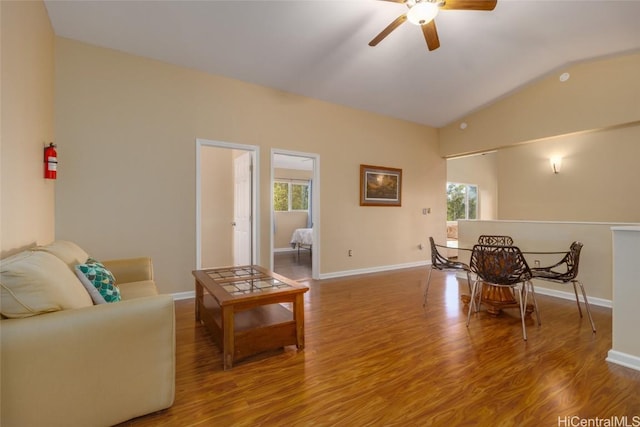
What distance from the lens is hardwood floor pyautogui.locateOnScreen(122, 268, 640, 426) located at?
163cm

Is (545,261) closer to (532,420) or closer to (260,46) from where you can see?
(532,420)

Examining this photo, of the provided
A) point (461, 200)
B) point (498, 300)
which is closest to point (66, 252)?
point (498, 300)

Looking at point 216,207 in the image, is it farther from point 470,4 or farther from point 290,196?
point 470,4

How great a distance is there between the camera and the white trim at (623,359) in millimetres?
2075

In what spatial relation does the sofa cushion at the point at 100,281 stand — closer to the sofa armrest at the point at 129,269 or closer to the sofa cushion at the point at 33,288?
the sofa cushion at the point at 33,288

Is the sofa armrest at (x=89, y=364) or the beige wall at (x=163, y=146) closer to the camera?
the sofa armrest at (x=89, y=364)

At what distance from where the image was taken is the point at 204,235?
5297 millimetres

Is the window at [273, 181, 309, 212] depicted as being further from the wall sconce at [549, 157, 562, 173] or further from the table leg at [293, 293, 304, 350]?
the table leg at [293, 293, 304, 350]

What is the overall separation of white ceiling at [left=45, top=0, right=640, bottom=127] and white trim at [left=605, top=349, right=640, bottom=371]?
337cm

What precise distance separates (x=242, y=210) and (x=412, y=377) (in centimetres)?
368

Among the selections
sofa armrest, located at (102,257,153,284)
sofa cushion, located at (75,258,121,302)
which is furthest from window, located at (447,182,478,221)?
sofa cushion, located at (75,258,121,302)

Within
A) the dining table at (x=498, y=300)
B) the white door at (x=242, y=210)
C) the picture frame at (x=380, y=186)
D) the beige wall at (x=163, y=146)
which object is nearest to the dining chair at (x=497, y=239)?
the dining table at (x=498, y=300)

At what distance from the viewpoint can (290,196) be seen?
8742 mm

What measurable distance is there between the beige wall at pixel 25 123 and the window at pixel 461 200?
9.62m
